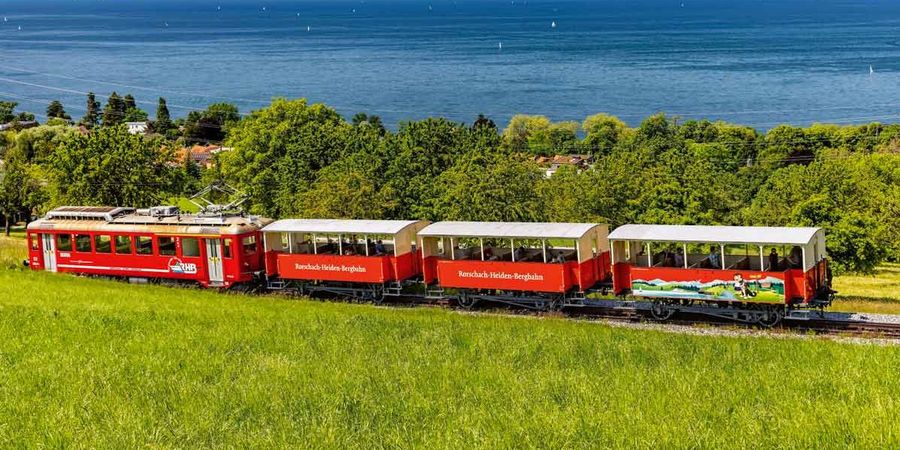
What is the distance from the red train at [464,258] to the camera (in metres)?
24.1

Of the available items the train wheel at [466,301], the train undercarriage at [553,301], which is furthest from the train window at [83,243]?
the train wheel at [466,301]

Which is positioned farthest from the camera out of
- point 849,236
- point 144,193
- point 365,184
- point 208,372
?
point 144,193

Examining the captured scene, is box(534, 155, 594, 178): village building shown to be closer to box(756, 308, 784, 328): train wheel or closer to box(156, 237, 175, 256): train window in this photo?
box(156, 237, 175, 256): train window

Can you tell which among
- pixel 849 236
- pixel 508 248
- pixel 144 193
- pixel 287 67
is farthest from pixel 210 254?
pixel 287 67

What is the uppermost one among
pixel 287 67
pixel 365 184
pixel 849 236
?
pixel 287 67

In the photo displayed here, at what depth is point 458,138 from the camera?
161ft

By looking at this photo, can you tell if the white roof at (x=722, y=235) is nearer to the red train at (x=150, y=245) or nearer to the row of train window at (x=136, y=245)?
the red train at (x=150, y=245)

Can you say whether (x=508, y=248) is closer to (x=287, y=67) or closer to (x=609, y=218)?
(x=609, y=218)

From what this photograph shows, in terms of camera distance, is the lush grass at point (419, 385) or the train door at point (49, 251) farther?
the train door at point (49, 251)

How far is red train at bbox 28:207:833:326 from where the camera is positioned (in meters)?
24.1

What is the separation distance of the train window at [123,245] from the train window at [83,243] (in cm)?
147

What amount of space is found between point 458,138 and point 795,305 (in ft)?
89.5

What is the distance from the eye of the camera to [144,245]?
32688mm

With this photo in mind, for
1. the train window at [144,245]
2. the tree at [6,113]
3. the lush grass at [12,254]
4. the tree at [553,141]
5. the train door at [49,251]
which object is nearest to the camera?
the train window at [144,245]
